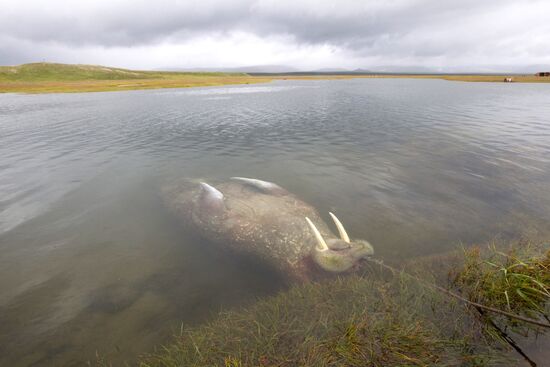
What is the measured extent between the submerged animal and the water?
0.55 m

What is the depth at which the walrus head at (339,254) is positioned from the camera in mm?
5773

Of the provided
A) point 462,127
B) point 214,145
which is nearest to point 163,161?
point 214,145

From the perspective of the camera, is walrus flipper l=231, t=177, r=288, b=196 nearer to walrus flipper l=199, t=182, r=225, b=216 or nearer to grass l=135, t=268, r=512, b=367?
walrus flipper l=199, t=182, r=225, b=216

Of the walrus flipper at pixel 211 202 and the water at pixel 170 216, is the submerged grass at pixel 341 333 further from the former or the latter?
the walrus flipper at pixel 211 202

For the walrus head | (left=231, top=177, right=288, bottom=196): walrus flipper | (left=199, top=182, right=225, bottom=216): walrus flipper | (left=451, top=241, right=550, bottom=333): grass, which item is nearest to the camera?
(left=451, top=241, right=550, bottom=333): grass

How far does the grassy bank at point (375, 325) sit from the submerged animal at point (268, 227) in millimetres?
639

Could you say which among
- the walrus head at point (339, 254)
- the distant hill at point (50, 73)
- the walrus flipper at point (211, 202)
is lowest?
the walrus head at point (339, 254)

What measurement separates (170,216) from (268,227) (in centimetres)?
404

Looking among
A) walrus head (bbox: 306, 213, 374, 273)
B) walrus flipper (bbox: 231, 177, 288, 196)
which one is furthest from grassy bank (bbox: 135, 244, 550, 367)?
walrus flipper (bbox: 231, 177, 288, 196)

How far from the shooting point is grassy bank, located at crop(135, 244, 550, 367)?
3.83 meters

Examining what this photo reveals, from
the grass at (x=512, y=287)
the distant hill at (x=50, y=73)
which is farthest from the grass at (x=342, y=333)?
the distant hill at (x=50, y=73)

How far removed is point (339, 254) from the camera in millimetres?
5941

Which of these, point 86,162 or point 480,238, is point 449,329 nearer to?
point 480,238

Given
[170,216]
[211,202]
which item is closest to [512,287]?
[211,202]
